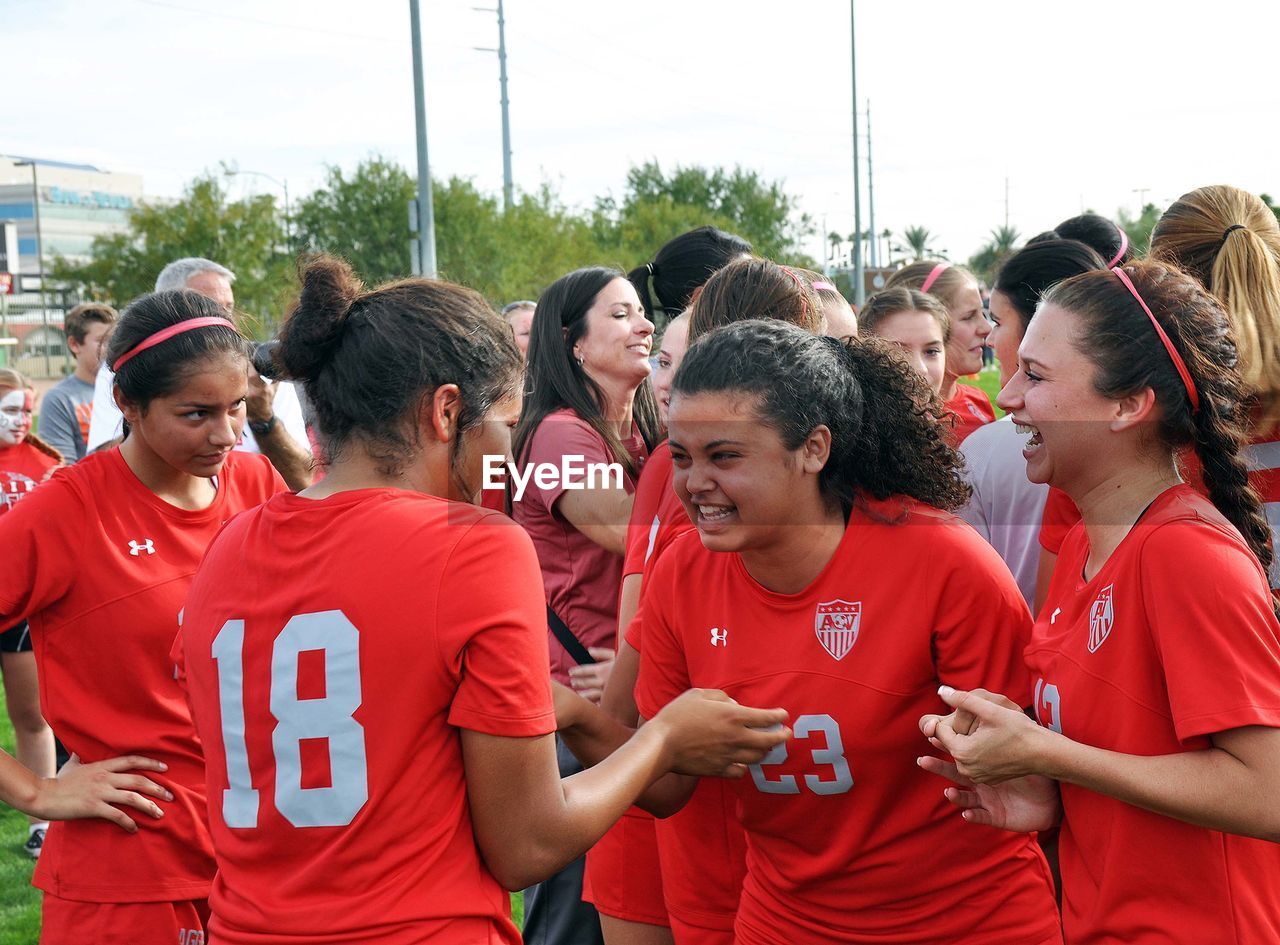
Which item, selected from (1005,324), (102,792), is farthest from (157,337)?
(1005,324)

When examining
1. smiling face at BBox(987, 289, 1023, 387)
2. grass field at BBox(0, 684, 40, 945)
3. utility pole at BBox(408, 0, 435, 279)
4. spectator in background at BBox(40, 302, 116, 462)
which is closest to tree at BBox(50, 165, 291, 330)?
utility pole at BBox(408, 0, 435, 279)

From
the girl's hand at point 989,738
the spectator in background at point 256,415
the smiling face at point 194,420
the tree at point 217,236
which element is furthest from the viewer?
the tree at point 217,236

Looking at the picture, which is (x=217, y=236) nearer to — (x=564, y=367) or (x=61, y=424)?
(x=61, y=424)

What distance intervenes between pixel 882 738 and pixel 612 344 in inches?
82.7

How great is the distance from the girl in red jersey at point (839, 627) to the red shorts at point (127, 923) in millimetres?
1402

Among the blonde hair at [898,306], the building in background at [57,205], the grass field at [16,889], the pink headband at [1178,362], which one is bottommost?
the grass field at [16,889]

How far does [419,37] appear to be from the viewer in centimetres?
1709

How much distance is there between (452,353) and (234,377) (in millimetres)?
1281

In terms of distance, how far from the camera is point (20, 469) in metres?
7.82

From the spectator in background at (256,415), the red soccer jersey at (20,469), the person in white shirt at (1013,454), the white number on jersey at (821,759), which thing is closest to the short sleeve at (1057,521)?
the person in white shirt at (1013,454)

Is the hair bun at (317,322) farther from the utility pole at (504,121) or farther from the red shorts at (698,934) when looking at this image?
the utility pole at (504,121)

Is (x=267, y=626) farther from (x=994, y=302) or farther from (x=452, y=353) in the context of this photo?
(x=994, y=302)

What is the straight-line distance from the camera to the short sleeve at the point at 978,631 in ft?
8.13

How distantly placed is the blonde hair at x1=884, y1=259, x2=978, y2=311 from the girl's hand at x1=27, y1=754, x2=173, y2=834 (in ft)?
12.1
